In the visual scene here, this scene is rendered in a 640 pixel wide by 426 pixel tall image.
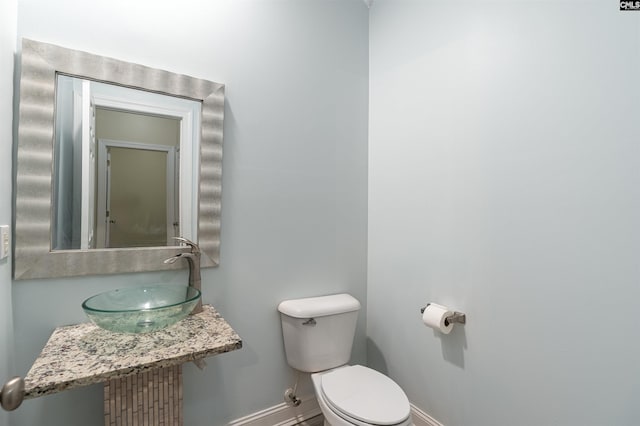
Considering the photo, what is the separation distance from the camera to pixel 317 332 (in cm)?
160

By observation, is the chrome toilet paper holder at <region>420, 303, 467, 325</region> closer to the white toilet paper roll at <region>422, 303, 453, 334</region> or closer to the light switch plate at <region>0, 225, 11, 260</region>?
the white toilet paper roll at <region>422, 303, 453, 334</region>

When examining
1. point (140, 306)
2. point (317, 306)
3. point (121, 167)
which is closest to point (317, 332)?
point (317, 306)

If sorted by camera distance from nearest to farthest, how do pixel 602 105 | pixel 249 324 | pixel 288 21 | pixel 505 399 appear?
1. pixel 602 105
2. pixel 505 399
3. pixel 249 324
4. pixel 288 21

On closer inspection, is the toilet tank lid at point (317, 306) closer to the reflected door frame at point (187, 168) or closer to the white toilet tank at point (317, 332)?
the white toilet tank at point (317, 332)

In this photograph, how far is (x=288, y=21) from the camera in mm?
1703

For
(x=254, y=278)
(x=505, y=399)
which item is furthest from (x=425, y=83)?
(x=505, y=399)

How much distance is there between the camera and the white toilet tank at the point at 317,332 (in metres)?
1.59

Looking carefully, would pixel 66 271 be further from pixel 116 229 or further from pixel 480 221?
pixel 480 221

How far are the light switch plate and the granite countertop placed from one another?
335 millimetres

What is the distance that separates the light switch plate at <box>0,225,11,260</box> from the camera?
1004 millimetres

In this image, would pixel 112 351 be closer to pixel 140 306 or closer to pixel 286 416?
pixel 140 306

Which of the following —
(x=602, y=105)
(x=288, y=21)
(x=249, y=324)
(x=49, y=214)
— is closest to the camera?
(x=602, y=105)

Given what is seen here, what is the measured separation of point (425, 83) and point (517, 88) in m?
0.49

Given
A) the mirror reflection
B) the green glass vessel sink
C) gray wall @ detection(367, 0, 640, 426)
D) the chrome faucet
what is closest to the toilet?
gray wall @ detection(367, 0, 640, 426)
